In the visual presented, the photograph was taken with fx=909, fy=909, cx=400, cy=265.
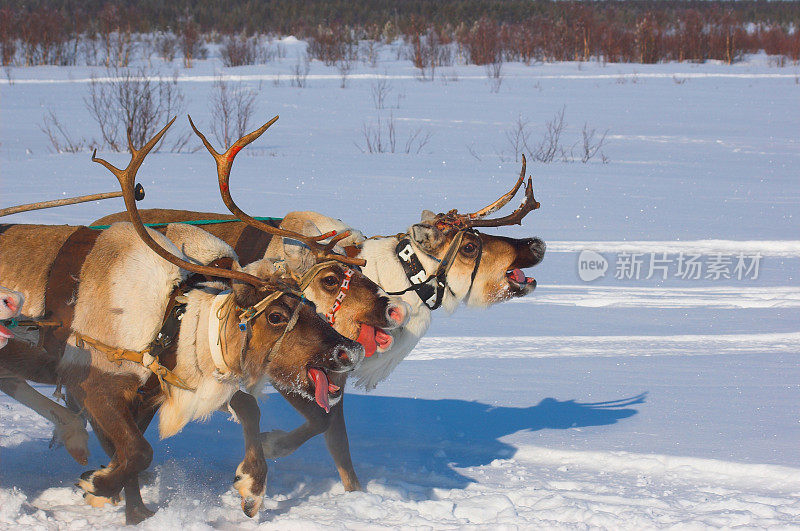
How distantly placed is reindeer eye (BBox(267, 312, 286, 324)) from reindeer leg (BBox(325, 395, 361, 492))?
3.40 ft

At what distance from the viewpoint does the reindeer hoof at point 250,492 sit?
3.94 meters

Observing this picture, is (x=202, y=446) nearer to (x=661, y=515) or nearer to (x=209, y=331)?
(x=209, y=331)

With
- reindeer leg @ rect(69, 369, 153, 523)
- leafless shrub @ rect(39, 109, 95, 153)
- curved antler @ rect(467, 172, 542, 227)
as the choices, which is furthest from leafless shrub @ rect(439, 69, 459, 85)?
reindeer leg @ rect(69, 369, 153, 523)

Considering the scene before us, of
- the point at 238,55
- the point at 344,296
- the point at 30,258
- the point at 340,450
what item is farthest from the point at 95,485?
the point at 238,55

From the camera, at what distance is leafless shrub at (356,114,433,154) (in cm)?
1498

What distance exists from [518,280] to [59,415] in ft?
7.93

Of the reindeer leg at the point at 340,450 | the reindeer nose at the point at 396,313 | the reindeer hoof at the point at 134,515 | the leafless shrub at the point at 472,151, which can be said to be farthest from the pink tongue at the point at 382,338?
the leafless shrub at the point at 472,151

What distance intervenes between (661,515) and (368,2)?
157ft

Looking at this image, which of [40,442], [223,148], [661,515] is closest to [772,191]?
[223,148]

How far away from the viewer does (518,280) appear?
493cm

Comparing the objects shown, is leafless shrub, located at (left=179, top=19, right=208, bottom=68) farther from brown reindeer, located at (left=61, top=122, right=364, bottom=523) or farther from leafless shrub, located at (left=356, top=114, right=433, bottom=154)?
brown reindeer, located at (left=61, top=122, right=364, bottom=523)

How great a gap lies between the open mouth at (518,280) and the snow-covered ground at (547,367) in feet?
2.74

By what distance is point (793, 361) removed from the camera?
6195mm

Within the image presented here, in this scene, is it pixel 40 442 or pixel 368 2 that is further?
pixel 368 2
